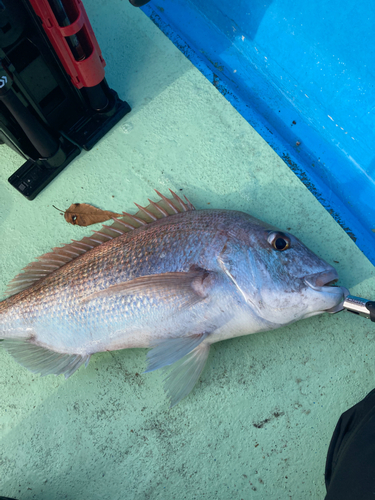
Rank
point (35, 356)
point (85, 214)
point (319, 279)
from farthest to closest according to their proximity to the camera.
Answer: point (85, 214) < point (35, 356) < point (319, 279)

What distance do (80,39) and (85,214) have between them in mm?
960

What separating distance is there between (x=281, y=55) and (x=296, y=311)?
1.81 metres

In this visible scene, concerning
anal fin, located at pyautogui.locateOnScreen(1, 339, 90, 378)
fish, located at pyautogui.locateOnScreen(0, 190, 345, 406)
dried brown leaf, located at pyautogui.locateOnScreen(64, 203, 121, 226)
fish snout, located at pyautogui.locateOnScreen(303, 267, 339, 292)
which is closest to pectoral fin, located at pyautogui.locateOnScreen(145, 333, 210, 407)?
fish, located at pyautogui.locateOnScreen(0, 190, 345, 406)

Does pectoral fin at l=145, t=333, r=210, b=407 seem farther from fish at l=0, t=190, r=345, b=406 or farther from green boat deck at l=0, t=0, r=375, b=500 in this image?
green boat deck at l=0, t=0, r=375, b=500

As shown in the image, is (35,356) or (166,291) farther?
(35,356)

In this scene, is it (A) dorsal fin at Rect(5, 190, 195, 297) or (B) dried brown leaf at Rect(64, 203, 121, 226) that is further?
(B) dried brown leaf at Rect(64, 203, 121, 226)

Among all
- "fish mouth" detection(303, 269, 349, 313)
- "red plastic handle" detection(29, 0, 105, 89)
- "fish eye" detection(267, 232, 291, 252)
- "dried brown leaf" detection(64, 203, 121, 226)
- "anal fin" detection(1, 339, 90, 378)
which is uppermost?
"red plastic handle" detection(29, 0, 105, 89)

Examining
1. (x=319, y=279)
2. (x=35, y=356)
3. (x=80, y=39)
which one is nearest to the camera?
(x=319, y=279)

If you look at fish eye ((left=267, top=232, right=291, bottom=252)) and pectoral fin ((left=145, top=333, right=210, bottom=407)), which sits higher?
fish eye ((left=267, top=232, right=291, bottom=252))

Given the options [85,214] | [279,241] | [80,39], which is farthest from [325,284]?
[80,39]

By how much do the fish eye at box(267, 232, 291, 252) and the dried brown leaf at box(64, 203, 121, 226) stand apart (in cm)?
100

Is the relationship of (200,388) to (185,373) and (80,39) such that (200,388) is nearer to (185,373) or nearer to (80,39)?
(185,373)

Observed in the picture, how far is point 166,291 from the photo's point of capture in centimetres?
162

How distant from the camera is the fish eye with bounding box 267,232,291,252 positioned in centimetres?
161
